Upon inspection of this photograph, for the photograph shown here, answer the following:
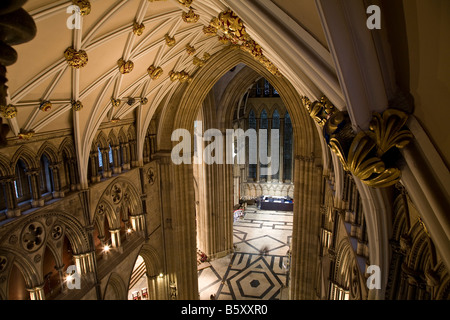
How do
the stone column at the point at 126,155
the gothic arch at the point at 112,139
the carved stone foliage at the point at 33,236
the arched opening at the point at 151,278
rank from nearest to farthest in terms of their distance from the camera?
1. the carved stone foliage at the point at 33,236
2. the gothic arch at the point at 112,139
3. the stone column at the point at 126,155
4. the arched opening at the point at 151,278

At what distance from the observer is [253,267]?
15.2m

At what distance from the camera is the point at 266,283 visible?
13781mm

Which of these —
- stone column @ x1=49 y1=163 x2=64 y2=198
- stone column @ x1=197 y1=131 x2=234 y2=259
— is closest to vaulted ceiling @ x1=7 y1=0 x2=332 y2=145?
stone column @ x1=49 y1=163 x2=64 y2=198

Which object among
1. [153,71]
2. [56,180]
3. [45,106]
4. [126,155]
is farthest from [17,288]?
[153,71]

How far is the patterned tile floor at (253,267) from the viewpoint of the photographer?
43.2 feet

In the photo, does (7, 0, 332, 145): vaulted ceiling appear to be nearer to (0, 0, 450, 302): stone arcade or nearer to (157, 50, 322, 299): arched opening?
(0, 0, 450, 302): stone arcade

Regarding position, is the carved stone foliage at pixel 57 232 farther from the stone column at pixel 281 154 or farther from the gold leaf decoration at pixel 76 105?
the stone column at pixel 281 154

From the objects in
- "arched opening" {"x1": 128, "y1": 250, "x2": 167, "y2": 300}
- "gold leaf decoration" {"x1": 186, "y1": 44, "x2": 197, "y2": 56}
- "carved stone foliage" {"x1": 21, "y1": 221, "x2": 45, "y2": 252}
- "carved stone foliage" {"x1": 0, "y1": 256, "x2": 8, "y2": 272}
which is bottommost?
"arched opening" {"x1": 128, "y1": 250, "x2": 167, "y2": 300}

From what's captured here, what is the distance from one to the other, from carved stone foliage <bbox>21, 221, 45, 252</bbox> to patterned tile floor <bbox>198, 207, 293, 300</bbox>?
8547mm

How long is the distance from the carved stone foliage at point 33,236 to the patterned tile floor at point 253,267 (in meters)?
8.55

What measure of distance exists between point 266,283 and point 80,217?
10098 mm

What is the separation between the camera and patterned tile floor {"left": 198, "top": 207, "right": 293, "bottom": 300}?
43.2 feet

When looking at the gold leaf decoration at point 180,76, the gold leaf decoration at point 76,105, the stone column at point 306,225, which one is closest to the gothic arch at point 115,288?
the gold leaf decoration at point 76,105

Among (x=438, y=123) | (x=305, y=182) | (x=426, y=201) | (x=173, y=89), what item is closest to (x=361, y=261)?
(x=426, y=201)
